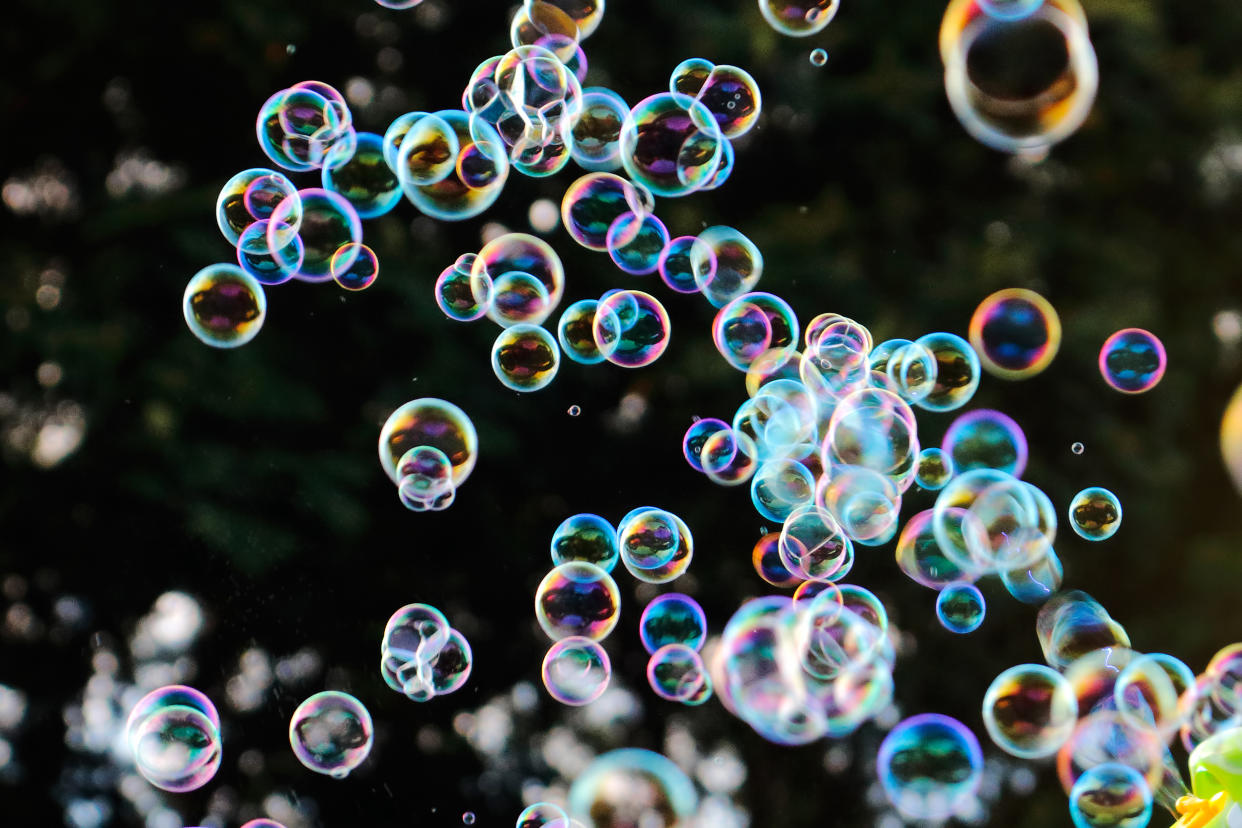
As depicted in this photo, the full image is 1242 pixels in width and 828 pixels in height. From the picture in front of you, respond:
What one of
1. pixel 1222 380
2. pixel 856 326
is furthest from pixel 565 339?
pixel 1222 380

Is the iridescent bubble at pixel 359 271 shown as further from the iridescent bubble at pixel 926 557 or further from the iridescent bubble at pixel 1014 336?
the iridescent bubble at pixel 1014 336

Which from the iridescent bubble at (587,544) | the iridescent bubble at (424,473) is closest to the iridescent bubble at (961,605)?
the iridescent bubble at (587,544)

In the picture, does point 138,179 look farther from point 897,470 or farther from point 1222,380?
point 1222,380

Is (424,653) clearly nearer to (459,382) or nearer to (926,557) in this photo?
(459,382)

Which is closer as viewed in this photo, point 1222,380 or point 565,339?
point 565,339

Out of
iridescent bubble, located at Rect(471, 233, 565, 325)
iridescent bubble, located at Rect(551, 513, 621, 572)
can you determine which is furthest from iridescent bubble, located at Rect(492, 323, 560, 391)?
iridescent bubble, located at Rect(551, 513, 621, 572)
